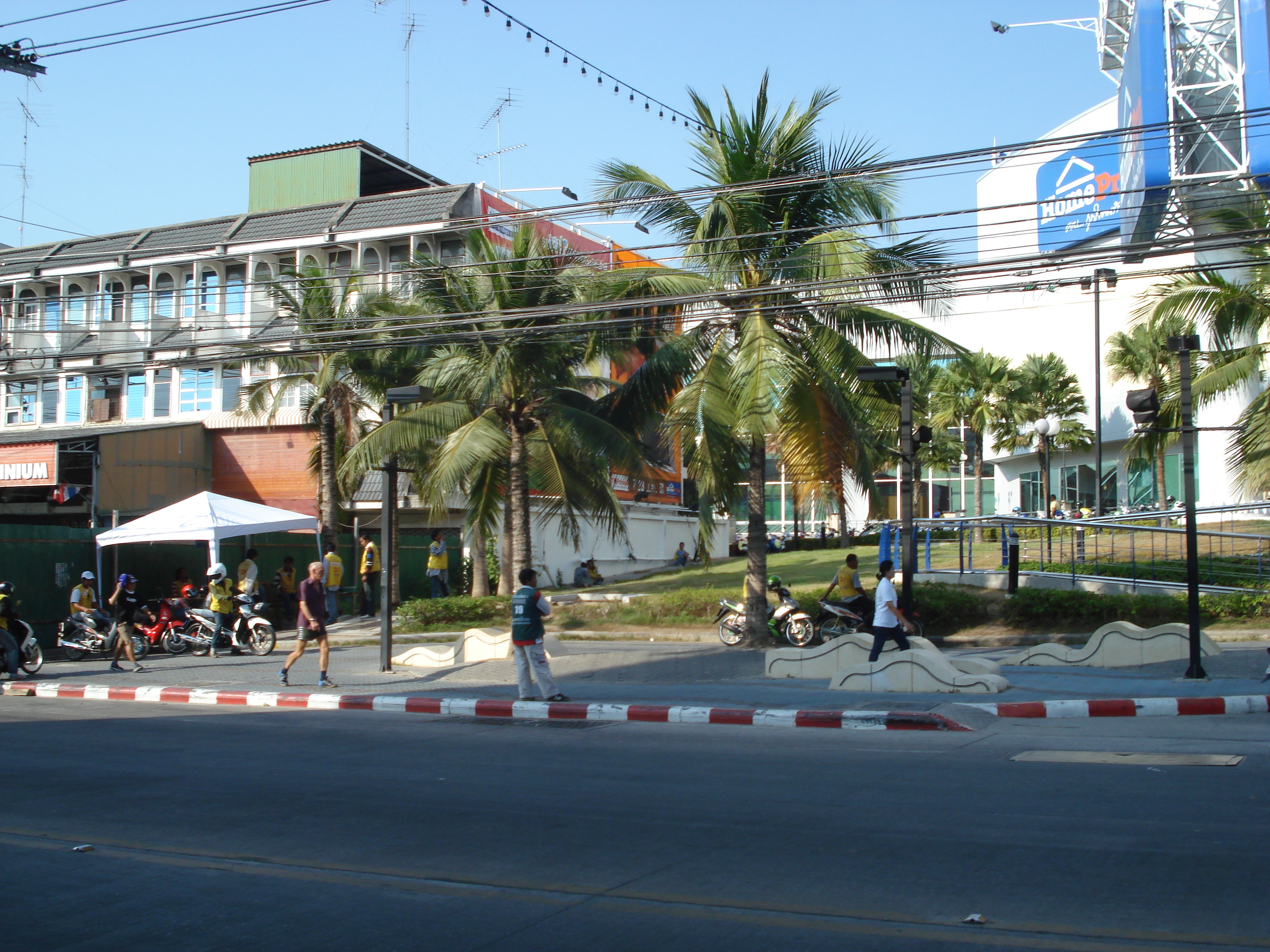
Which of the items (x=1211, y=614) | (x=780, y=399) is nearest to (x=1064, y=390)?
(x=1211, y=614)

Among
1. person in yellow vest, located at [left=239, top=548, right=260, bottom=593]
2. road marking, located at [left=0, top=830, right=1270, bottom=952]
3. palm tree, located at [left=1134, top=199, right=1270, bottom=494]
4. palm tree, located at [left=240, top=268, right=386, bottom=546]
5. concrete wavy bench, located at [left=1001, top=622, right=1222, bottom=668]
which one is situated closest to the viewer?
road marking, located at [left=0, top=830, right=1270, bottom=952]

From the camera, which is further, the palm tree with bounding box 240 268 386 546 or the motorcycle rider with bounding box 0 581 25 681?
the palm tree with bounding box 240 268 386 546

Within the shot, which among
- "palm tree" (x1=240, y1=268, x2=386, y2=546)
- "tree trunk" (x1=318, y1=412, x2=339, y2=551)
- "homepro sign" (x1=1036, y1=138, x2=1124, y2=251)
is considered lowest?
"tree trunk" (x1=318, y1=412, x2=339, y2=551)

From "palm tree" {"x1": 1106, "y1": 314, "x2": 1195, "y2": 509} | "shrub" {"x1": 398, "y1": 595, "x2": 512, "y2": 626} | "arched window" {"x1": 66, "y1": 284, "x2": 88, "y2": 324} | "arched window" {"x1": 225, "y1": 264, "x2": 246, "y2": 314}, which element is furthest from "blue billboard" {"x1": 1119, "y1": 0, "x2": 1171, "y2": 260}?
"arched window" {"x1": 66, "y1": 284, "x2": 88, "y2": 324}

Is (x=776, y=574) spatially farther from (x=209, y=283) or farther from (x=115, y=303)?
(x=115, y=303)

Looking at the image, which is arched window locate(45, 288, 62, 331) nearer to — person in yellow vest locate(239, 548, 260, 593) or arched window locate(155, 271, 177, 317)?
arched window locate(155, 271, 177, 317)

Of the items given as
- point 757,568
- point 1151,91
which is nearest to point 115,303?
point 757,568

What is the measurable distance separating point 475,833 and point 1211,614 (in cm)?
1609

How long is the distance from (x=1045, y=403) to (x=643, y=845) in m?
41.9

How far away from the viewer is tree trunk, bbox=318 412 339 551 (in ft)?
91.9

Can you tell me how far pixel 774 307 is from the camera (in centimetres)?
1752

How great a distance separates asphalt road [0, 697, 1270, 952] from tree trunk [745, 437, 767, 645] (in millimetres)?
7895

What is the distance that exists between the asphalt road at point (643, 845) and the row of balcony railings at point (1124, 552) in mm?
10693

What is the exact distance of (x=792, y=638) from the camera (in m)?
19.0
